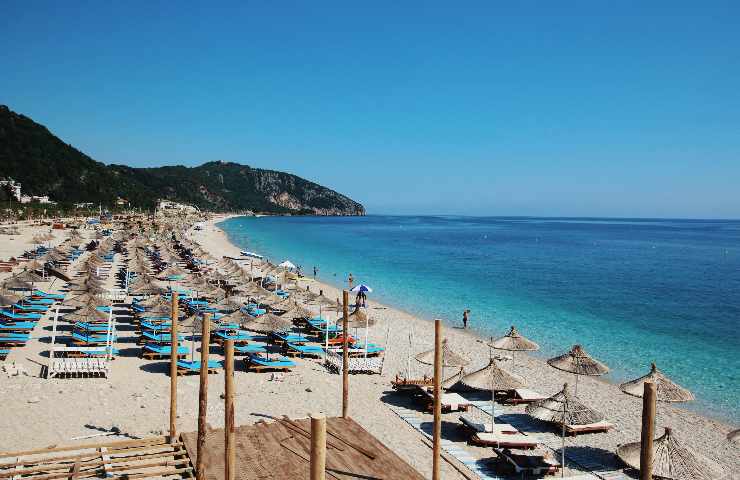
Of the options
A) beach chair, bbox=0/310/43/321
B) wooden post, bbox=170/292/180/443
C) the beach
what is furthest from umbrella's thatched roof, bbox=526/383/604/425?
beach chair, bbox=0/310/43/321

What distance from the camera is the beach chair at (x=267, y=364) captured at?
614 inches

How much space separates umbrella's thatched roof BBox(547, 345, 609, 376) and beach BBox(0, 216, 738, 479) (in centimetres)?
161

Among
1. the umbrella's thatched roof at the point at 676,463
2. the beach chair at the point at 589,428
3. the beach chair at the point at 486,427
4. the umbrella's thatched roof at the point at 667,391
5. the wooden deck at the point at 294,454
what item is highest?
the umbrella's thatched roof at the point at 667,391

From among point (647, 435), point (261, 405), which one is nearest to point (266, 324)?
point (261, 405)

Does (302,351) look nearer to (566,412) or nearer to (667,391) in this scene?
(566,412)

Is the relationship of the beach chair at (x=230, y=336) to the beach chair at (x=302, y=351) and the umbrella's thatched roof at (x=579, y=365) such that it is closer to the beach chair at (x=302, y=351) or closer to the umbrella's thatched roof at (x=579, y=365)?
the beach chair at (x=302, y=351)

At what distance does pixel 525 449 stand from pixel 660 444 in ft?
9.14

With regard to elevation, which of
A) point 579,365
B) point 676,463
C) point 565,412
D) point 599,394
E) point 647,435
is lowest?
point 599,394

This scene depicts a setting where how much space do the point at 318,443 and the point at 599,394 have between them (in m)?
13.6

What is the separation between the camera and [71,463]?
8.27 meters

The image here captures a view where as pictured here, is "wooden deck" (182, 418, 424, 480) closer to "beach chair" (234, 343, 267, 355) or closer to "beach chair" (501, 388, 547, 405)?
"beach chair" (501, 388, 547, 405)

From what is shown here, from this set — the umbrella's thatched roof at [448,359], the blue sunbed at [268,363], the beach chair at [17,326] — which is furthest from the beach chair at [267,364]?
the beach chair at [17,326]

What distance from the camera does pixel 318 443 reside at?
441 centimetres

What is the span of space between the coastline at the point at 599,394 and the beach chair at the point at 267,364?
2.97m
